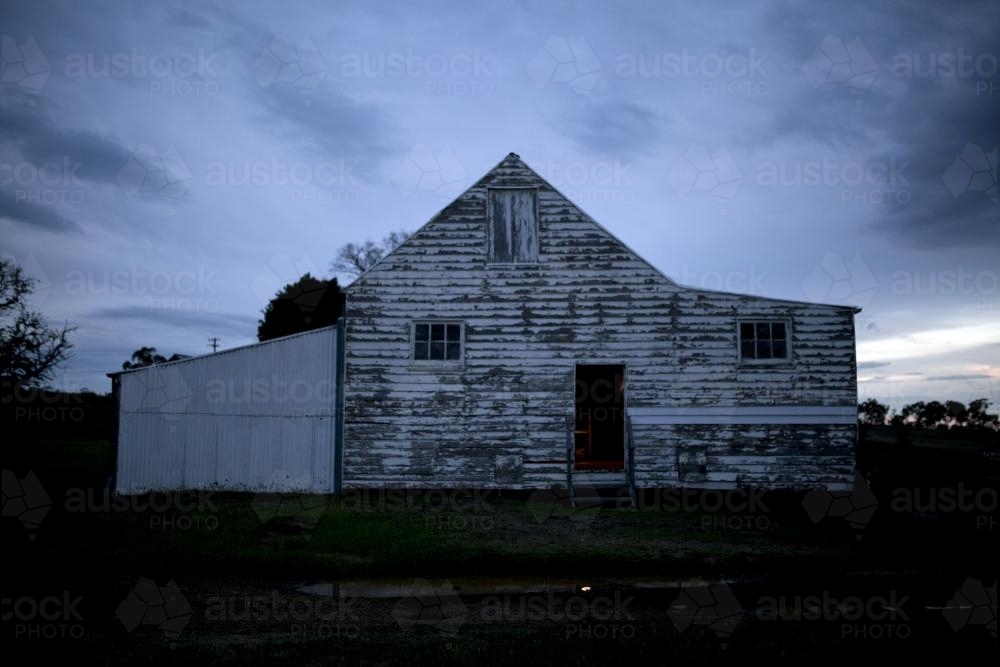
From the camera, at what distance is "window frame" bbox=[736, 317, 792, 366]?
15.0 meters

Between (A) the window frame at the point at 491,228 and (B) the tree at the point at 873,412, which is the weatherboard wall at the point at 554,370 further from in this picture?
(B) the tree at the point at 873,412

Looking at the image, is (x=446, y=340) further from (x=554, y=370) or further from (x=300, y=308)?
(x=300, y=308)

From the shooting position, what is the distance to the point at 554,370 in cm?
1507

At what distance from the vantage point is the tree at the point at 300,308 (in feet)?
120

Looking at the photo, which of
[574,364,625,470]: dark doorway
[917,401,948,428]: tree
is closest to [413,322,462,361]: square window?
[574,364,625,470]: dark doorway

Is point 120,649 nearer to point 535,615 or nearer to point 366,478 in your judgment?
point 535,615

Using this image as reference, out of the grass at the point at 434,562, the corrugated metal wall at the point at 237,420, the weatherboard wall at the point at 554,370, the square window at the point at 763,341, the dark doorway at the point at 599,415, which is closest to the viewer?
the grass at the point at 434,562

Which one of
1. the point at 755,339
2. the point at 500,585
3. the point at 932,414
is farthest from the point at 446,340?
the point at 932,414

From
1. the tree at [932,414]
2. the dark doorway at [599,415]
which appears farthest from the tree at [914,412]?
the dark doorway at [599,415]

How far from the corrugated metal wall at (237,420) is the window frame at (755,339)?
9.04m

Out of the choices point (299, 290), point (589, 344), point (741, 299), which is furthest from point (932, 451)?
point (299, 290)

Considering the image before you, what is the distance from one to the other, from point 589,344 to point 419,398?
3.99 metres

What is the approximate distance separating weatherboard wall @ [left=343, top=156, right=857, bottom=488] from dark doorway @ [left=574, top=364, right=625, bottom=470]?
6.18 ft

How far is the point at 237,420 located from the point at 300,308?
2304 cm
